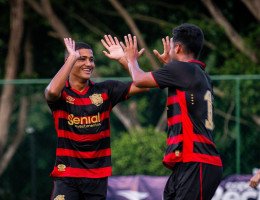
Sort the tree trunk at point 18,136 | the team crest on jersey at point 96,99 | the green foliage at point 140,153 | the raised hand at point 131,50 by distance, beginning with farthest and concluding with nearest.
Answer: the tree trunk at point 18,136, the green foliage at point 140,153, the team crest on jersey at point 96,99, the raised hand at point 131,50

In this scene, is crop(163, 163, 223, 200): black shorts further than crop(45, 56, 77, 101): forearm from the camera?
No

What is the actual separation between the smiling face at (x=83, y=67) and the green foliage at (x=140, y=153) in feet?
12.9

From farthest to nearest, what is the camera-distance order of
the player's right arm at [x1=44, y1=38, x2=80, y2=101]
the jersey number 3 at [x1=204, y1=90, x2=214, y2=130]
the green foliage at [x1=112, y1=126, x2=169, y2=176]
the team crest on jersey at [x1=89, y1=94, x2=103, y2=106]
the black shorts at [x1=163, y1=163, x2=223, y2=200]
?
the green foliage at [x1=112, y1=126, x2=169, y2=176] → the team crest on jersey at [x1=89, y1=94, x2=103, y2=106] → the player's right arm at [x1=44, y1=38, x2=80, y2=101] → the jersey number 3 at [x1=204, y1=90, x2=214, y2=130] → the black shorts at [x1=163, y1=163, x2=223, y2=200]

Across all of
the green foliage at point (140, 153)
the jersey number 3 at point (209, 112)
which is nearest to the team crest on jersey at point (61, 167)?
the jersey number 3 at point (209, 112)

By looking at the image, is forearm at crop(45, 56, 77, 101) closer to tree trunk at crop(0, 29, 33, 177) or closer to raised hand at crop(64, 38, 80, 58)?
raised hand at crop(64, 38, 80, 58)

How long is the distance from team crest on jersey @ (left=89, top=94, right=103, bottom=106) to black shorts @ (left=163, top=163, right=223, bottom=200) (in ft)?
4.93

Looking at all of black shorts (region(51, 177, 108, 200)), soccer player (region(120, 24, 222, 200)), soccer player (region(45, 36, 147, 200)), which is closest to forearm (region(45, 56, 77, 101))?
soccer player (region(45, 36, 147, 200))

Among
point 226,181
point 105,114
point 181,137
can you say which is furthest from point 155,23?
point 181,137

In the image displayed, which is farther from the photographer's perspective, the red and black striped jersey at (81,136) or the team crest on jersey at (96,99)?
the team crest on jersey at (96,99)

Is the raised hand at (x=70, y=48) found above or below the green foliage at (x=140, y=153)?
above

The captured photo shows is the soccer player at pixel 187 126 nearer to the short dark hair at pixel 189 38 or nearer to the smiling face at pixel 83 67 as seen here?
the short dark hair at pixel 189 38

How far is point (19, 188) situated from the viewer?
519 inches

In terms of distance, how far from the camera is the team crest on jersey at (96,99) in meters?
8.80

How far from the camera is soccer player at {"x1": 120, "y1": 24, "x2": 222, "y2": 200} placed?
7.46 m
